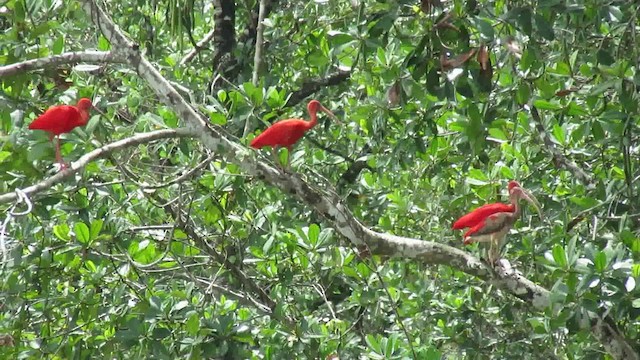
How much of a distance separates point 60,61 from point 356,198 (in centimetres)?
241

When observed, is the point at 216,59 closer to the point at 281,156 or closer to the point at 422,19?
the point at 281,156

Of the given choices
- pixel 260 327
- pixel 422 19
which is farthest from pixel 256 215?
pixel 422 19

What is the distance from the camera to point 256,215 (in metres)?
4.90

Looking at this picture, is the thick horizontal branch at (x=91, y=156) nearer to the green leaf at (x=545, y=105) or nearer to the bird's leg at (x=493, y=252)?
the bird's leg at (x=493, y=252)

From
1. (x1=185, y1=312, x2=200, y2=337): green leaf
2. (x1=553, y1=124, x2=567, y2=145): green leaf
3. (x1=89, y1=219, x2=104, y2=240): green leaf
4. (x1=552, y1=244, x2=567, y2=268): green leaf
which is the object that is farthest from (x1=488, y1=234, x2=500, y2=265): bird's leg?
(x1=89, y1=219, x2=104, y2=240): green leaf

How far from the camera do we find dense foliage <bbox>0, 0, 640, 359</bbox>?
3578 millimetres

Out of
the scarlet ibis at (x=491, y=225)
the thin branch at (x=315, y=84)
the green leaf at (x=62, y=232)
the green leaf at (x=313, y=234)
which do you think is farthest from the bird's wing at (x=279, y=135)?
the thin branch at (x=315, y=84)

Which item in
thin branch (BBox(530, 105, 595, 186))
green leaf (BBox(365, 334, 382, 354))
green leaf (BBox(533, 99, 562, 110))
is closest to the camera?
green leaf (BBox(533, 99, 562, 110))

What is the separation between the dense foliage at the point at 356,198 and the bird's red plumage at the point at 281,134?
0.33 feet

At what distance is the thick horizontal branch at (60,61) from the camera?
369cm

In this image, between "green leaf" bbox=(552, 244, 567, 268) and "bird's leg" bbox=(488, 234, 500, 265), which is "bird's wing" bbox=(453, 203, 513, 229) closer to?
"bird's leg" bbox=(488, 234, 500, 265)

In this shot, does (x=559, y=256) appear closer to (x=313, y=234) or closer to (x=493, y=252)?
(x=493, y=252)

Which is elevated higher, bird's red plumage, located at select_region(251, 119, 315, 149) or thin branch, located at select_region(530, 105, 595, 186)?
bird's red plumage, located at select_region(251, 119, 315, 149)

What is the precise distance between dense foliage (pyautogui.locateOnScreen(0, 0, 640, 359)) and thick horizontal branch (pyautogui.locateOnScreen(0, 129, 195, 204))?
109 mm
